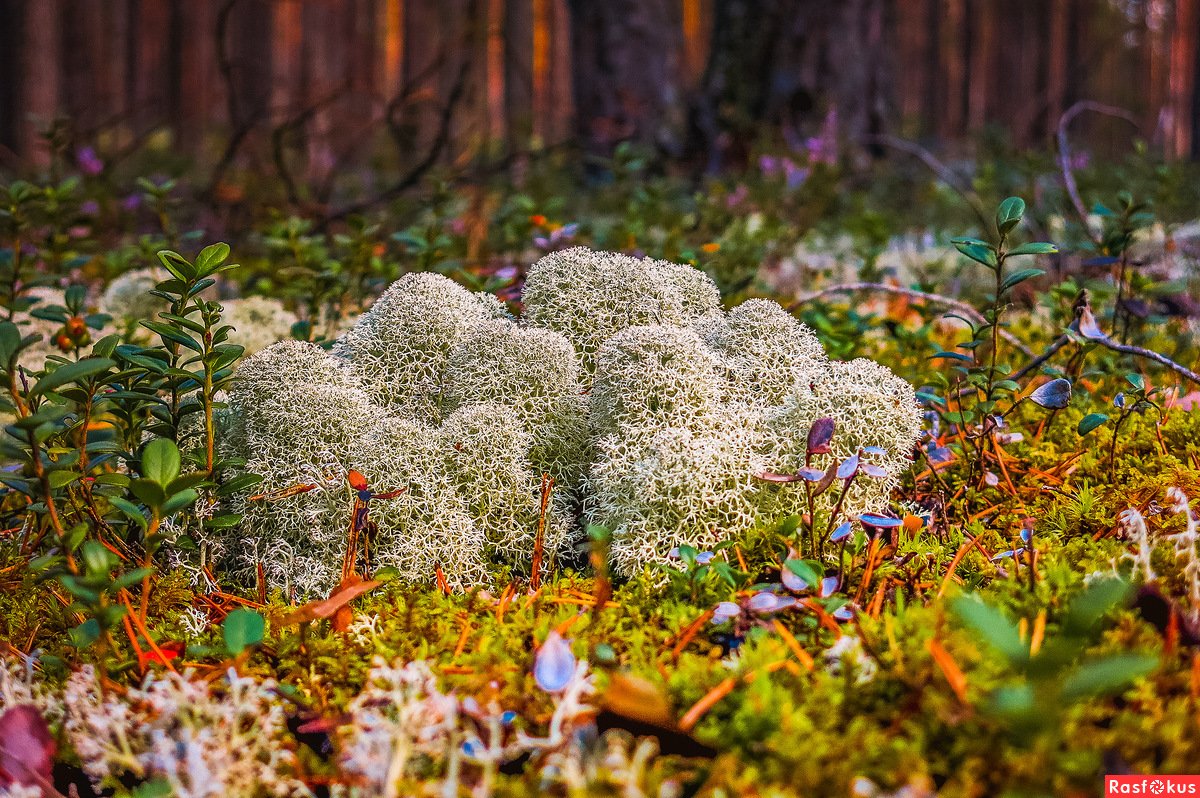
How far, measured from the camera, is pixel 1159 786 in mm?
1071

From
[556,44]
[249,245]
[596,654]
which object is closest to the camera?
[596,654]

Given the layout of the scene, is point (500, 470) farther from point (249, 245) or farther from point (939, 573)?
point (249, 245)

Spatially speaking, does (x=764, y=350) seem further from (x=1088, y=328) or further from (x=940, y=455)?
(x=1088, y=328)

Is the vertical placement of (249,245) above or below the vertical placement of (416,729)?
above

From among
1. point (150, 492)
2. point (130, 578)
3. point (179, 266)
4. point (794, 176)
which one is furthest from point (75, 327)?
point (794, 176)

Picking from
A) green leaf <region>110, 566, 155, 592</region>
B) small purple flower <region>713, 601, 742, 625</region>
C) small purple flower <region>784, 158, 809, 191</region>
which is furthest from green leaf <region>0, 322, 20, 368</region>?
small purple flower <region>784, 158, 809, 191</region>

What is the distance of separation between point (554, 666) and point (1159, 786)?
795 mm

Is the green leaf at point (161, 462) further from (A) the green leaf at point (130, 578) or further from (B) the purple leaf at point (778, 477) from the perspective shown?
(B) the purple leaf at point (778, 477)

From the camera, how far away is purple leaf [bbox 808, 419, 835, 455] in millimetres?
1699

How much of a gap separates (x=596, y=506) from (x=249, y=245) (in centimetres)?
437

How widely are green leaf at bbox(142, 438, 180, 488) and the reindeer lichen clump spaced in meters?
0.35

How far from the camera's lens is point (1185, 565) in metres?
1.55

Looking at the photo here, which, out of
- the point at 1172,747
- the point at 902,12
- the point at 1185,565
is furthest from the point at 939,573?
the point at 902,12

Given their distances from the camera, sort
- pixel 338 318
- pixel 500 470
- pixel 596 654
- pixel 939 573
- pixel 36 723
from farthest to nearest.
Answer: pixel 338 318, pixel 500 470, pixel 939 573, pixel 596 654, pixel 36 723
